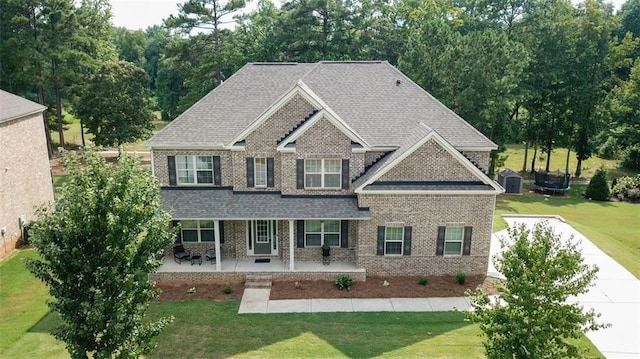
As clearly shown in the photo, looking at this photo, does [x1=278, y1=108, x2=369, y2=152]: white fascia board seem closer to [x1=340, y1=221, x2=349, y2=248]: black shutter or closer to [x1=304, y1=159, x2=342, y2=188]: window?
[x1=304, y1=159, x2=342, y2=188]: window

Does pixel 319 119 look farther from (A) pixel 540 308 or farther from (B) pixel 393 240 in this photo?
(A) pixel 540 308

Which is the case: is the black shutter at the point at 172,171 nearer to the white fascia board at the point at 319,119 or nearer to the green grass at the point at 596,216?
the white fascia board at the point at 319,119

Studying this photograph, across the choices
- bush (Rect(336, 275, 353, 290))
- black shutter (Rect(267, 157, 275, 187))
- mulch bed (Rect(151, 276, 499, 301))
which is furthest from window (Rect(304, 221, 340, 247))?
black shutter (Rect(267, 157, 275, 187))

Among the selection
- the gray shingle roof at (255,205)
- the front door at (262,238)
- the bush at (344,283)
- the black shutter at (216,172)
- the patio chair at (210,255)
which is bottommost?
the bush at (344,283)

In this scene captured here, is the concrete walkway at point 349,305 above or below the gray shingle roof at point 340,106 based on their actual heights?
below

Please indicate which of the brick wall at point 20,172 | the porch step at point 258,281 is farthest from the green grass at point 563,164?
the brick wall at point 20,172

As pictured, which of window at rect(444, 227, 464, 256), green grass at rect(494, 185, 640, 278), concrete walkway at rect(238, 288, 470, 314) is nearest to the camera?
concrete walkway at rect(238, 288, 470, 314)

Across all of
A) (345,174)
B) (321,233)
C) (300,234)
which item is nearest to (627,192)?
(345,174)

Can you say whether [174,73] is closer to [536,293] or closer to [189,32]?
[189,32]
